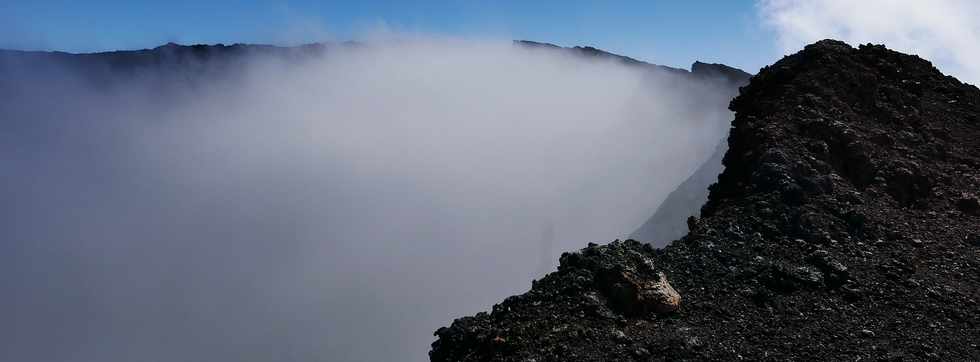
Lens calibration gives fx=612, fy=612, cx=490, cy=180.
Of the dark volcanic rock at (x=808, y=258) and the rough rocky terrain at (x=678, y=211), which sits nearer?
the dark volcanic rock at (x=808, y=258)

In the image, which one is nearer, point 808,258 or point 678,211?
point 808,258

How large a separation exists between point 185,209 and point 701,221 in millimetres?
125073

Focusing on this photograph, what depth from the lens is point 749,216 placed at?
340 inches

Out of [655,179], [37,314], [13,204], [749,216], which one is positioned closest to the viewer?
[749,216]

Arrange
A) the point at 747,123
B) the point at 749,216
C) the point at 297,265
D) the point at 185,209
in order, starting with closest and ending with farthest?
the point at 749,216, the point at 747,123, the point at 297,265, the point at 185,209

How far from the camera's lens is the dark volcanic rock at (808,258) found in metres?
6.47

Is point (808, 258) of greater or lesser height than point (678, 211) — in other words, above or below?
below

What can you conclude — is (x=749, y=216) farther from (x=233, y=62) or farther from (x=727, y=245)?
(x=233, y=62)

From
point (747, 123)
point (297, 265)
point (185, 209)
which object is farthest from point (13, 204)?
point (747, 123)

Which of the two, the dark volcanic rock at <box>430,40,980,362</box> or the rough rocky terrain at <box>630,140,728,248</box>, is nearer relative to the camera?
the dark volcanic rock at <box>430,40,980,362</box>

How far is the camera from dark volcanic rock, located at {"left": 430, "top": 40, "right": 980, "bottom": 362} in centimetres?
647

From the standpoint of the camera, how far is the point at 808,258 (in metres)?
7.85

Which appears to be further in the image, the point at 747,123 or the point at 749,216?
the point at 747,123

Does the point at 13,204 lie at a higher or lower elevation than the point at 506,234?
higher
